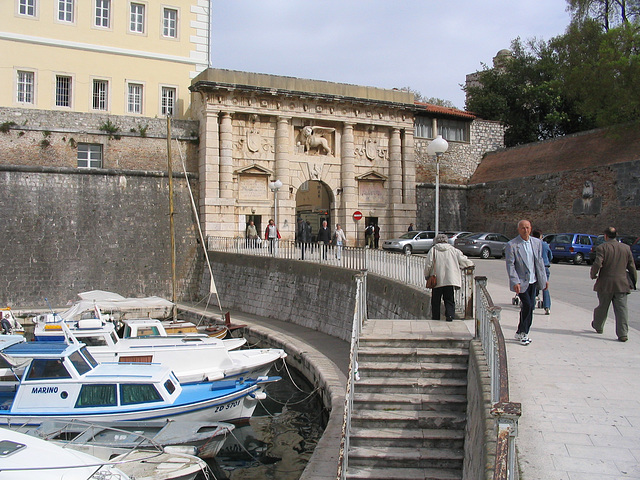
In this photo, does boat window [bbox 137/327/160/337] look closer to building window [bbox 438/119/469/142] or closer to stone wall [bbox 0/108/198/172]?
stone wall [bbox 0/108/198/172]

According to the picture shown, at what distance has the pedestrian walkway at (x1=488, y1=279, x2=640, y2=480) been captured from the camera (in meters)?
4.62

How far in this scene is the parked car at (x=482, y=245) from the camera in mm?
26719

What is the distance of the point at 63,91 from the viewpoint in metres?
26.5

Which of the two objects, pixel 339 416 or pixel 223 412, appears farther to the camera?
pixel 223 412

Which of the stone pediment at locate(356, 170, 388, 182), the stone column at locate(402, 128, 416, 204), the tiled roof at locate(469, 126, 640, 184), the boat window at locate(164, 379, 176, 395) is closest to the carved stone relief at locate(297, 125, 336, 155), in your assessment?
the stone pediment at locate(356, 170, 388, 182)

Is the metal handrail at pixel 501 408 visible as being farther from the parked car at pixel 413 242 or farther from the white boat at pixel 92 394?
the parked car at pixel 413 242

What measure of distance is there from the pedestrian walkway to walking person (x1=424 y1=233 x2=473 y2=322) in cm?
98

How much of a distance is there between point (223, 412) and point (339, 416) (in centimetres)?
271

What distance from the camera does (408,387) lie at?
7.66 m

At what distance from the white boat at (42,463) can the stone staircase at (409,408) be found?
345cm

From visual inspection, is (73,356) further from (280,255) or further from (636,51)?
(636,51)

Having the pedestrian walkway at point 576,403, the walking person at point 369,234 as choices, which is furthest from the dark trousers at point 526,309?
the walking person at point 369,234

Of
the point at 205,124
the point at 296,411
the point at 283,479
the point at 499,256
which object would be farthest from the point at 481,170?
the point at 283,479

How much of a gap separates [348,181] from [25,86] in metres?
15.0
